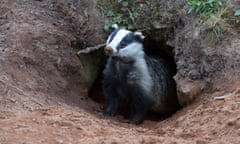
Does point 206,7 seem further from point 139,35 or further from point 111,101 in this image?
point 111,101

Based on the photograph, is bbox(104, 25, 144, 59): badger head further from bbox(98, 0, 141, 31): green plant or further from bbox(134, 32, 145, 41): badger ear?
bbox(98, 0, 141, 31): green plant

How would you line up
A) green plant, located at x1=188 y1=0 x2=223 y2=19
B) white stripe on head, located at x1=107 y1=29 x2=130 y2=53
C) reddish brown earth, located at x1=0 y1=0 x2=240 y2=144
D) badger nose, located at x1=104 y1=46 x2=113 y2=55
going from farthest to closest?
green plant, located at x1=188 y1=0 x2=223 y2=19 → white stripe on head, located at x1=107 y1=29 x2=130 y2=53 → badger nose, located at x1=104 y1=46 x2=113 y2=55 → reddish brown earth, located at x1=0 y1=0 x2=240 y2=144

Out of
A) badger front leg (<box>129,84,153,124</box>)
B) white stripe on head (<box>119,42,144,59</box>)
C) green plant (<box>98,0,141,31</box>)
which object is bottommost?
badger front leg (<box>129,84,153,124</box>)

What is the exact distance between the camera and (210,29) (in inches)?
215

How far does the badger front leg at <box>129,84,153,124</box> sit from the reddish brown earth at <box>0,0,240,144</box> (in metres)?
0.14

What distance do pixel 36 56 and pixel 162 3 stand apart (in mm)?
1820

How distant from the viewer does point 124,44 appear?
18.8 ft

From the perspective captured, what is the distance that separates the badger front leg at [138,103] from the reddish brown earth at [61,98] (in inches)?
5.6

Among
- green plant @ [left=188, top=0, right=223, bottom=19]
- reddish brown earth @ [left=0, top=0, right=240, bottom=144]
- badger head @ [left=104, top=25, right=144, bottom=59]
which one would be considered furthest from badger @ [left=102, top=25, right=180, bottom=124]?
green plant @ [left=188, top=0, right=223, bottom=19]

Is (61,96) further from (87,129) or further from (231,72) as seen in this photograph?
(231,72)

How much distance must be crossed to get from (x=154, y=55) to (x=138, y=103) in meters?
1.39

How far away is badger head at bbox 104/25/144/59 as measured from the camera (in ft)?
18.1

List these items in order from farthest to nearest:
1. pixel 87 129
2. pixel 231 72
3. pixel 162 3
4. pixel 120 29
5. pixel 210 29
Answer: pixel 162 3 → pixel 120 29 → pixel 210 29 → pixel 231 72 → pixel 87 129

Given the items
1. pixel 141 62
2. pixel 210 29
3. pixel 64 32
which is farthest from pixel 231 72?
pixel 64 32
